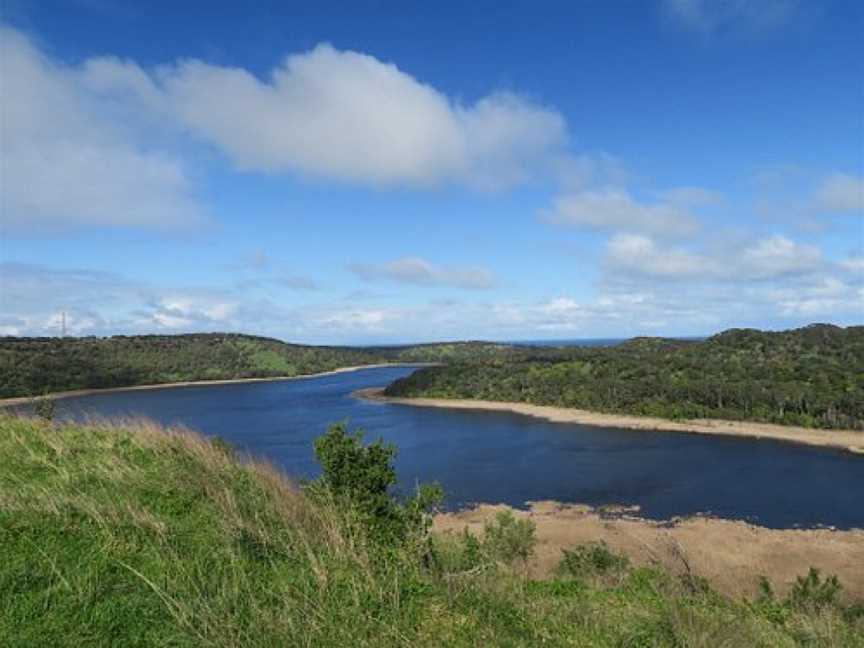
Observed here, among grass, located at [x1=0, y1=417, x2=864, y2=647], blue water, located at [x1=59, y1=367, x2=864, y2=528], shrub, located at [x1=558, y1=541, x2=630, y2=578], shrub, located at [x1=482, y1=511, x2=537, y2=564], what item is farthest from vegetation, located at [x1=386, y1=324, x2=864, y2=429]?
grass, located at [x1=0, y1=417, x2=864, y2=647]

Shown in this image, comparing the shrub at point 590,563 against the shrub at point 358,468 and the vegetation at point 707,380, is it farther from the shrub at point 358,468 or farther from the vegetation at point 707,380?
the vegetation at point 707,380

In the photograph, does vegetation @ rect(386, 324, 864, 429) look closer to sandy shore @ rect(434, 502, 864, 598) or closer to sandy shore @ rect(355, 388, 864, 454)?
sandy shore @ rect(355, 388, 864, 454)

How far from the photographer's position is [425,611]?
5359 mm

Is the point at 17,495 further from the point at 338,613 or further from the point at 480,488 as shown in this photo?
the point at 480,488

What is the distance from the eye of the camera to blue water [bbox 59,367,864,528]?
165 feet

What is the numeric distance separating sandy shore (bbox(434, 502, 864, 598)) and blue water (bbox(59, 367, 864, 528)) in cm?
397

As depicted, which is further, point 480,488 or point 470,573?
point 480,488

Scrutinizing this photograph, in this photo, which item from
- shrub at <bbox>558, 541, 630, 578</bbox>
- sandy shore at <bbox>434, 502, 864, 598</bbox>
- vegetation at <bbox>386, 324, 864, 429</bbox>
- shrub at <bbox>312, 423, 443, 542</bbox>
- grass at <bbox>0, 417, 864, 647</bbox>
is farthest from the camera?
vegetation at <bbox>386, 324, 864, 429</bbox>

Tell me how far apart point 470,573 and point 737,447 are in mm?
78646

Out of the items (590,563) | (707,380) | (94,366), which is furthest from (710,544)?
(94,366)

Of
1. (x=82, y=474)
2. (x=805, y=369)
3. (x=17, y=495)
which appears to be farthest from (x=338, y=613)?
(x=805, y=369)

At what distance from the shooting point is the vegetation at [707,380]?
3548 inches

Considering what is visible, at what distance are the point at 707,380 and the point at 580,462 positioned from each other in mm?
49161

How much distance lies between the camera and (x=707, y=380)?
10425 centimetres
